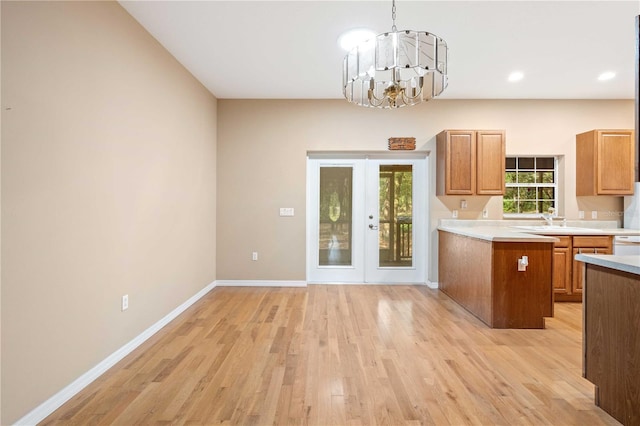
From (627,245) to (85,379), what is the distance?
5847 mm

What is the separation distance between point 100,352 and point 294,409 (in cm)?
152

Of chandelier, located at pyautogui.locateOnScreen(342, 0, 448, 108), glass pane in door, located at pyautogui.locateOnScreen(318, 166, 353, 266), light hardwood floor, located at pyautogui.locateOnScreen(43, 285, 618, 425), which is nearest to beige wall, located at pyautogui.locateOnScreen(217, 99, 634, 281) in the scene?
glass pane in door, located at pyautogui.locateOnScreen(318, 166, 353, 266)

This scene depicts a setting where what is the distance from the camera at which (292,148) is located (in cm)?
483

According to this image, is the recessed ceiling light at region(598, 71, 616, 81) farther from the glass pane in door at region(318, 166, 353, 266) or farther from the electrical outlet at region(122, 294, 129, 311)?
the electrical outlet at region(122, 294, 129, 311)

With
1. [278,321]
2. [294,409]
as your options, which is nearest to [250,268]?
[278,321]

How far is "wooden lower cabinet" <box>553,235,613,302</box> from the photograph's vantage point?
13.3 ft

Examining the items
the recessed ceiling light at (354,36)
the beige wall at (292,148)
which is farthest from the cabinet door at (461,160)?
the recessed ceiling light at (354,36)

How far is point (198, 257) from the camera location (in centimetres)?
420

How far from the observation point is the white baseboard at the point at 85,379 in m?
1.76

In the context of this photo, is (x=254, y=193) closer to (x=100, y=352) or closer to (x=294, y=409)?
(x=100, y=352)

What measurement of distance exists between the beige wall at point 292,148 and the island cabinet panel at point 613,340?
2.86 meters

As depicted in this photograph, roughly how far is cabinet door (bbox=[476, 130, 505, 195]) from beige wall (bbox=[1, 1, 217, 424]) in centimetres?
390

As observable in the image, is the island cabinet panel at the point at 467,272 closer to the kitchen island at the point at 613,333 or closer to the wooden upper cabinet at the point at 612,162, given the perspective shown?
the kitchen island at the point at 613,333

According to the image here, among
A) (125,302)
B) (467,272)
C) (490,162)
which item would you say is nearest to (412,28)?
(490,162)
